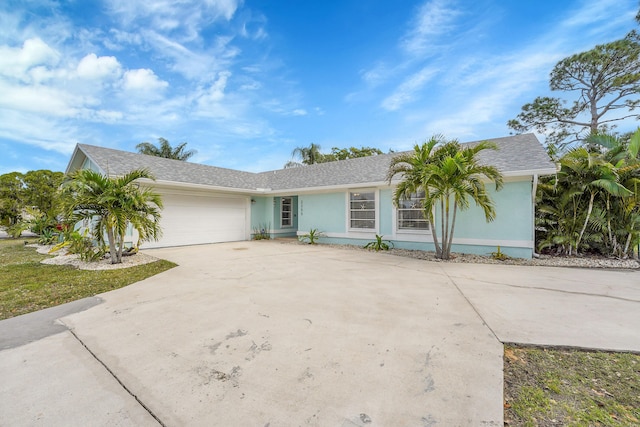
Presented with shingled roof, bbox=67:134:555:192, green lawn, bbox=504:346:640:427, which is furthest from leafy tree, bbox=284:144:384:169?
green lawn, bbox=504:346:640:427

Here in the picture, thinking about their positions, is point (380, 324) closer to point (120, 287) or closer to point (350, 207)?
point (120, 287)

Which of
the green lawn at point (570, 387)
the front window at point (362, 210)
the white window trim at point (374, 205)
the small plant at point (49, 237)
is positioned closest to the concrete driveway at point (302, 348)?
the green lawn at point (570, 387)

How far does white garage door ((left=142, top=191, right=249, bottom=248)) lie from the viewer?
36.0ft

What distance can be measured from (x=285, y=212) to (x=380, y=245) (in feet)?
22.3

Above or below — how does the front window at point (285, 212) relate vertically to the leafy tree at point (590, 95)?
below

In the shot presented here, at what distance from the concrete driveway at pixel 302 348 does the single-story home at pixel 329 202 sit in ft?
10.3

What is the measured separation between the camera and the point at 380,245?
1019 centimetres

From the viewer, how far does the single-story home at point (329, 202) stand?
827cm

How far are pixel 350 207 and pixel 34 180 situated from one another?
62.4 ft

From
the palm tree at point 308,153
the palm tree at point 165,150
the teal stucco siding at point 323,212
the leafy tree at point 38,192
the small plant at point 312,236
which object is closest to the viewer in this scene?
the teal stucco siding at point 323,212

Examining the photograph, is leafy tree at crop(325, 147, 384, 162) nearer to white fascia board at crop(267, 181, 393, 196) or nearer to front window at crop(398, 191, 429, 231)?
white fascia board at crop(267, 181, 393, 196)

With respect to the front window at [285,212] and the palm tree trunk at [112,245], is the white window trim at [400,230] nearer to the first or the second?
the front window at [285,212]

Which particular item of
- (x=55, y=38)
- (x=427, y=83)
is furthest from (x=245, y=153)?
(x=427, y=83)

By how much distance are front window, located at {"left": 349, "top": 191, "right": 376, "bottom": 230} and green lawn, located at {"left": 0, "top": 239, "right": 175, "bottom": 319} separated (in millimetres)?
7089
